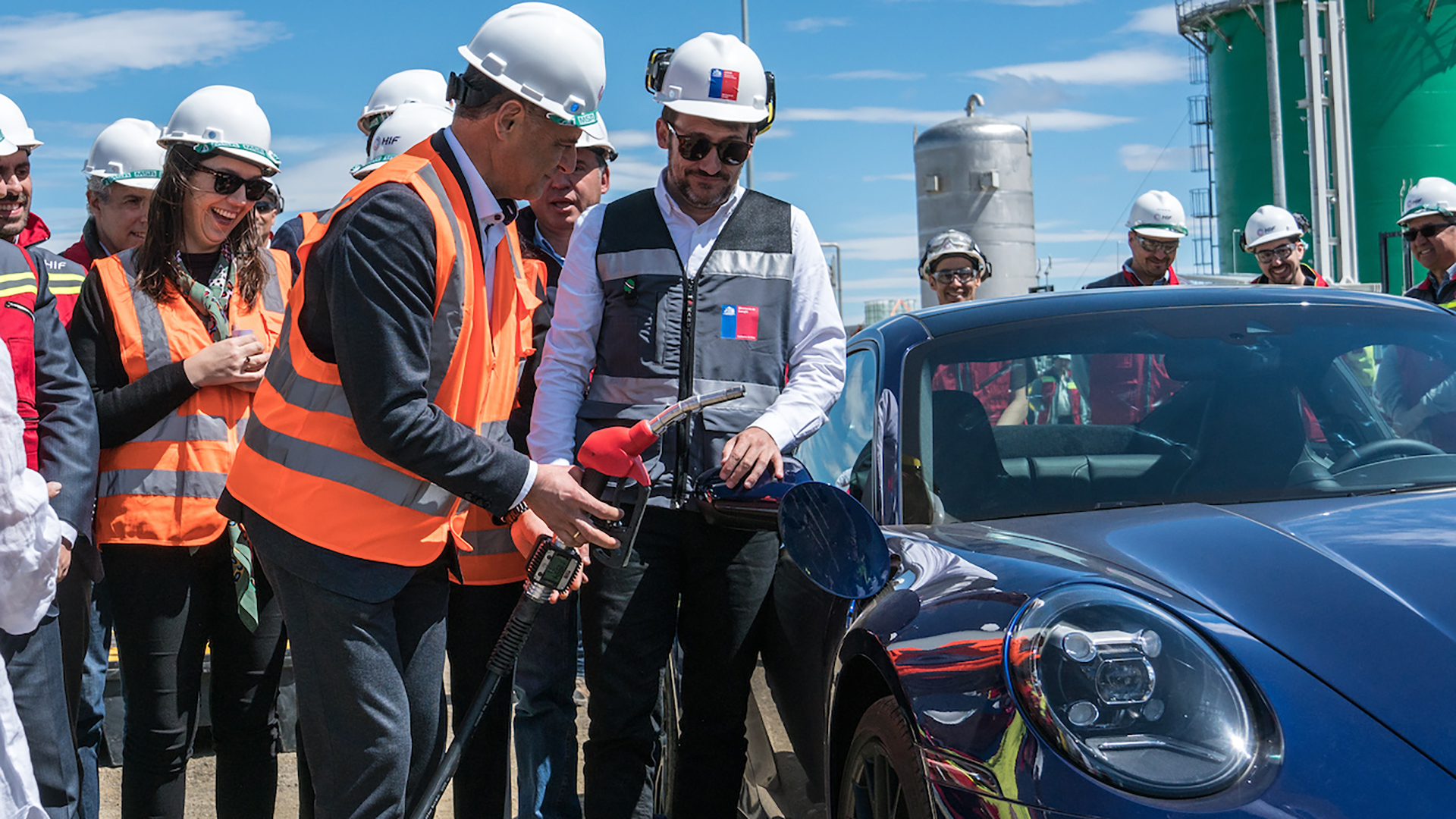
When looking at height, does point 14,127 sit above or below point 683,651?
above

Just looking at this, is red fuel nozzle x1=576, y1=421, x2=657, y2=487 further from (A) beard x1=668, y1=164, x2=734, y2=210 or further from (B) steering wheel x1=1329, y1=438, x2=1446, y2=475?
(B) steering wheel x1=1329, y1=438, x2=1446, y2=475

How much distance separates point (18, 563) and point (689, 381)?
5.13 feet

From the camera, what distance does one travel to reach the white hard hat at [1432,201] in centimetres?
649

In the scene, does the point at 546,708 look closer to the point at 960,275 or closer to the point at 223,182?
the point at 223,182

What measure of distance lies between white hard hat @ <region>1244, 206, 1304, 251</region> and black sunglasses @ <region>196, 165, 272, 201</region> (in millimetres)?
6095

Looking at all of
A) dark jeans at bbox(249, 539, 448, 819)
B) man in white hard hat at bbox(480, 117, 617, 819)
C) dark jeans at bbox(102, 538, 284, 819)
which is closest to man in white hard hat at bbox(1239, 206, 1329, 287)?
man in white hard hat at bbox(480, 117, 617, 819)

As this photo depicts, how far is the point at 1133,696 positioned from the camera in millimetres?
1835

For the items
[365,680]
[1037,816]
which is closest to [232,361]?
[365,680]

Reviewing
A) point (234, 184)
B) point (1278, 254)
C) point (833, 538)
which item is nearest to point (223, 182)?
point (234, 184)

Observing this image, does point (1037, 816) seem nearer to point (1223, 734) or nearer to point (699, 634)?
point (1223, 734)

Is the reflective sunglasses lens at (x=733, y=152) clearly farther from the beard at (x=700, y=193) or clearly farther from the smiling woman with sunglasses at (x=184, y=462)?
the smiling woman with sunglasses at (x=184, y=462)

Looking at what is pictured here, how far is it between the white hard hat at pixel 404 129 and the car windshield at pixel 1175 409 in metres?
1.85

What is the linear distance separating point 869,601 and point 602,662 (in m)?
0.87

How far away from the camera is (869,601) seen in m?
2.53
